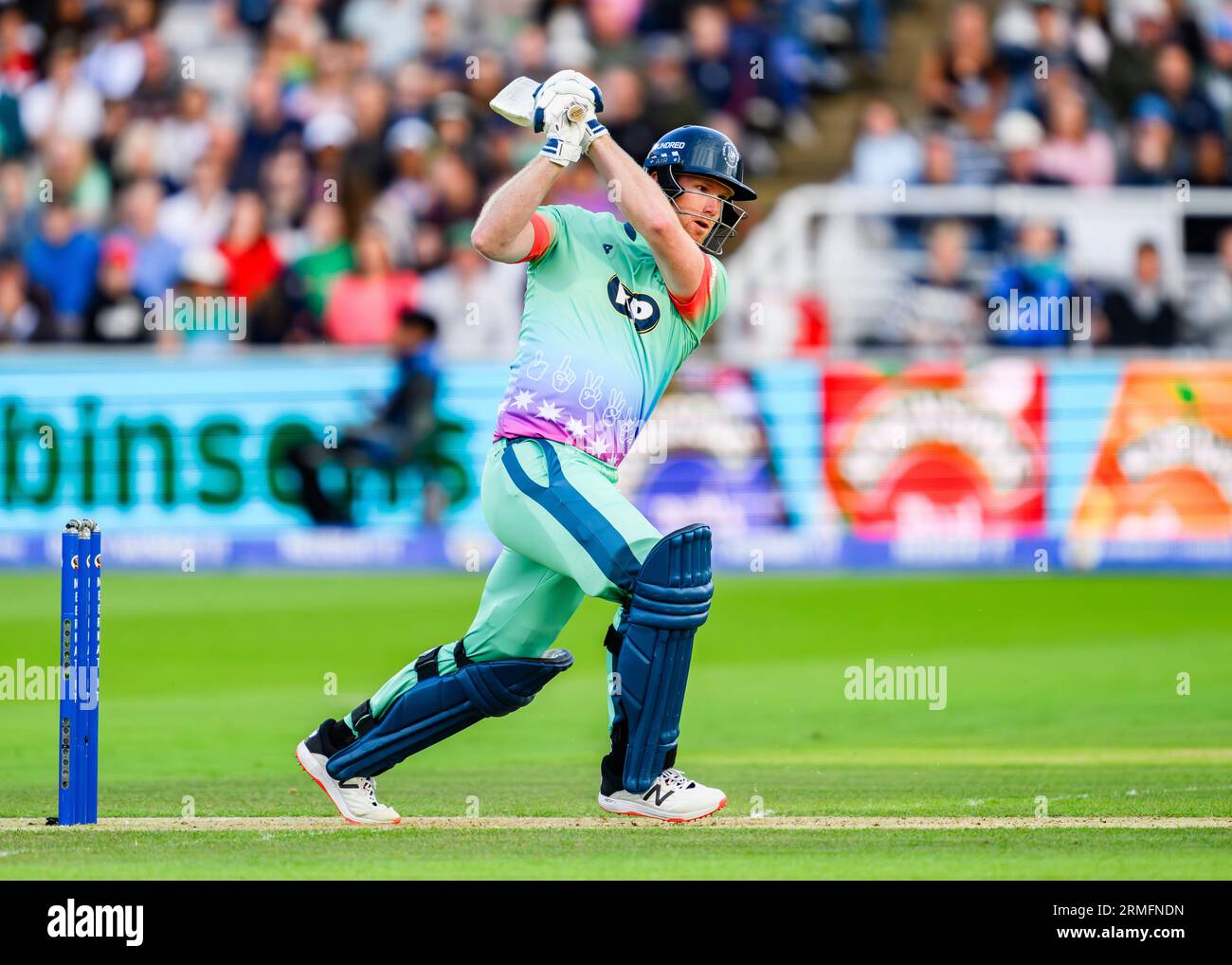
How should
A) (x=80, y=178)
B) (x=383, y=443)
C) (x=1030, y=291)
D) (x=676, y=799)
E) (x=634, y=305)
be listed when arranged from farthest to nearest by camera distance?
(x=80, y=178)
(x=1030, y=291)
(x=383, y=443)
(x=634, y=305)
(x=676, y=799)

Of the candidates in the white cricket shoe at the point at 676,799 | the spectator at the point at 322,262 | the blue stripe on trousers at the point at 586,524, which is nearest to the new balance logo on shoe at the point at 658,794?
the white cricket shoe at the point at 676,799

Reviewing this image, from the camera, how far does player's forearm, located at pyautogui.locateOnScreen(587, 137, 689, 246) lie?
672 centimetres

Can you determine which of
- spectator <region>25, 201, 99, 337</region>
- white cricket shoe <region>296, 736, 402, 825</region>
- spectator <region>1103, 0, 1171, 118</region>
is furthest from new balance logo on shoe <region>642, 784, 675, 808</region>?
spectator <region>1103, 0, 1171, 118</region>

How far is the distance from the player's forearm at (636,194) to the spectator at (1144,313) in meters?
12.2

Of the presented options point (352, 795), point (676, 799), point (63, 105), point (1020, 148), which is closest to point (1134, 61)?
point (1020, 148)

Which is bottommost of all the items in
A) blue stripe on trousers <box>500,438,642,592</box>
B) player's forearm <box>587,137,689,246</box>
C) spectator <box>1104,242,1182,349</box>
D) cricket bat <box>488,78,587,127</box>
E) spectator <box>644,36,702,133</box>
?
blue stripe on trousers <box>500,438,642,592</box>

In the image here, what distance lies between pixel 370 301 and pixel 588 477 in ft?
38.1

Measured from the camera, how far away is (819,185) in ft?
68.7

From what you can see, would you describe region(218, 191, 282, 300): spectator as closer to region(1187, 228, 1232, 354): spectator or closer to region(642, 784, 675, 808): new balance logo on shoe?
region(1187, 228, 1232, 354): spectator

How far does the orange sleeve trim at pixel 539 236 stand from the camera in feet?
22.9

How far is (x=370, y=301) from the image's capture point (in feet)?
60.0

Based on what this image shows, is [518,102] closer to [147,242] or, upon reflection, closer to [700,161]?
[700,161]

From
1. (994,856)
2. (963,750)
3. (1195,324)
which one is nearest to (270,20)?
(1195,324)

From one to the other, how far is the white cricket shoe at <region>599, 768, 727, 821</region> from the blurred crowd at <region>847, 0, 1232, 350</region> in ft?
38.1
